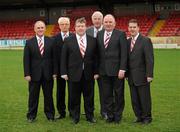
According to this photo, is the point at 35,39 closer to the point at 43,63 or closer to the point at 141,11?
the point at 43,63

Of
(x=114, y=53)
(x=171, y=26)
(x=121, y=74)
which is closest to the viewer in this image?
(x=121, y=74)

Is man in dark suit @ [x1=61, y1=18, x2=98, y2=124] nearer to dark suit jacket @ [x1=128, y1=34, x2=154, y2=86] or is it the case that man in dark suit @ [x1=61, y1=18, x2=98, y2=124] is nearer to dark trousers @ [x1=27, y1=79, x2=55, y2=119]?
dark trousers @ [x1=27, y1=79, x2=55, y2=119]

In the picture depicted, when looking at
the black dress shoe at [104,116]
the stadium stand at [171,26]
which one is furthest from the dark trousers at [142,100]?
the stadium stand at [171,26]

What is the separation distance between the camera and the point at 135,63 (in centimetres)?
879

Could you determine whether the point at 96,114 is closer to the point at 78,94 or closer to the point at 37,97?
the point at 78,94

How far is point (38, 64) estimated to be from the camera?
9.16m

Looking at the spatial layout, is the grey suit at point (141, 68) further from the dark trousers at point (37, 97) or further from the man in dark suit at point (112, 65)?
the dark trousers at point (37, 97)

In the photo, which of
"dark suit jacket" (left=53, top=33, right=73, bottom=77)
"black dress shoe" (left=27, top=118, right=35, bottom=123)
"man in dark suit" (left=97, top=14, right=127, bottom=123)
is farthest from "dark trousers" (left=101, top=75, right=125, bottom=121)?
"black dress shoe" (left=27, top=118, right=35, bottom=123)

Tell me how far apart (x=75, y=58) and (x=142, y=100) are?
1538 mm

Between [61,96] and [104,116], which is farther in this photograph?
[61,96]

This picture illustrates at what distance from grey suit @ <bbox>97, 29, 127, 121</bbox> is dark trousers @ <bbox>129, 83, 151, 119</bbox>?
26 centimetres

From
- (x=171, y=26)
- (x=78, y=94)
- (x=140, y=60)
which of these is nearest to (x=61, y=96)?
(x=78, y=94)

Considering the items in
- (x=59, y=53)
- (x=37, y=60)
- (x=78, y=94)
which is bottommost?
(x=78, y=94)

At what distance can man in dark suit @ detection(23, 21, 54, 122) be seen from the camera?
9125mm
